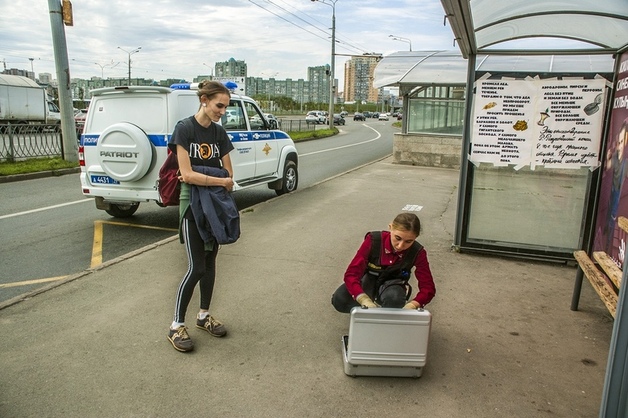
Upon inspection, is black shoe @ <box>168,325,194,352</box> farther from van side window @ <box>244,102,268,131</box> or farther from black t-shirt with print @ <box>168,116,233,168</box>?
van side window @ <box>244,102,268,131</box>

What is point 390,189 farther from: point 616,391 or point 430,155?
point 616,391

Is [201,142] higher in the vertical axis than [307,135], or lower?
higher

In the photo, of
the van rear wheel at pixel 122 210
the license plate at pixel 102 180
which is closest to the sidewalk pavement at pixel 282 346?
the license plate at pixel 102 180

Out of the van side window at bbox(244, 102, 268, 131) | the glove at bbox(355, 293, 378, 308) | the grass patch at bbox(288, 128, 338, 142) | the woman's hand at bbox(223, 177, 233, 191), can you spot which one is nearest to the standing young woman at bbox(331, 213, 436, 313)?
the glove at bbox(355, 293, 378, 308)

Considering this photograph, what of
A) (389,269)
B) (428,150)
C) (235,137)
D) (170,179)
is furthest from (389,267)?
(428,150)

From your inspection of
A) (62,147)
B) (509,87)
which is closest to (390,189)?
(509,87)

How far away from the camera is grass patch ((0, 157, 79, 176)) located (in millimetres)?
12822

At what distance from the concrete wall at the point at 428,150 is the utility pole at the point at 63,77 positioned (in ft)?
33.8

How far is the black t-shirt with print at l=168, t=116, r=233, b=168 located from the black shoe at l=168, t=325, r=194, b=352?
4.09ft

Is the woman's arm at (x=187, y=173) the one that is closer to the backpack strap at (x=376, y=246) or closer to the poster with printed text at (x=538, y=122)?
the backpack strap at (x=376, y=246)

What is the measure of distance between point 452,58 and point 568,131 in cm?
1188

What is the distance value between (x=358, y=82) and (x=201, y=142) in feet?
460

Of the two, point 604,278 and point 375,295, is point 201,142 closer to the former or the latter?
point 375,295

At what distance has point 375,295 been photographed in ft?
12.3
